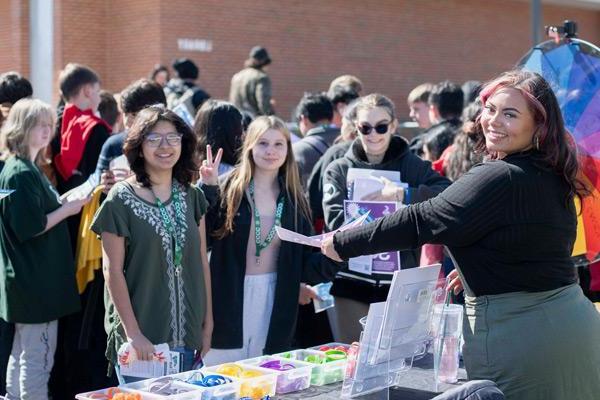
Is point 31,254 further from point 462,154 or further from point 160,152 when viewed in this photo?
point 462,154

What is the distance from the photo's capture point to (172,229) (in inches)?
149

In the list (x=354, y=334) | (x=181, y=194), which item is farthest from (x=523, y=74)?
(x=354, y=334)

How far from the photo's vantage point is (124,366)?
3.60 metres

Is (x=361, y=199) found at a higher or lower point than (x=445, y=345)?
higher

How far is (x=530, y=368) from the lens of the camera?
8.84 ft

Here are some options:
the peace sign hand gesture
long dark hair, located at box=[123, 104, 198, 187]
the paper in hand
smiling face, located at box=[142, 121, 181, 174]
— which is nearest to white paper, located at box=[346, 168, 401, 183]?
the paper in hand

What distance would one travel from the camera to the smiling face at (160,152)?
3.85m

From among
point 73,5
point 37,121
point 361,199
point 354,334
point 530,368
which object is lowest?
point 354,334

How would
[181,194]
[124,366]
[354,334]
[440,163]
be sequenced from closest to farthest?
1. [124,366]
2. [181,194]
3. [354,334]
4. [440,163]

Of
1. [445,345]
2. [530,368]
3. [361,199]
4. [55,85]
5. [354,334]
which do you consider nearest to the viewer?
[530,368]

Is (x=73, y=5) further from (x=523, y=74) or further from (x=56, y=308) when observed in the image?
(x=523, y=74)

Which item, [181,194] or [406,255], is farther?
[406,255]

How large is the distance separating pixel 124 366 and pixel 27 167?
1480 mm

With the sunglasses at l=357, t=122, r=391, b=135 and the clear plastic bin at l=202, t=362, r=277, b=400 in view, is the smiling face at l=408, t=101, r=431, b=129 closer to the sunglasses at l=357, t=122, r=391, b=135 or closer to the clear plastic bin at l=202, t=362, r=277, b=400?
the sunglasses at l=357, t=122, r=391, b=135
